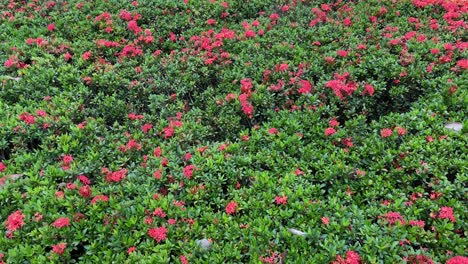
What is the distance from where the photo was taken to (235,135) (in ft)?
19.4

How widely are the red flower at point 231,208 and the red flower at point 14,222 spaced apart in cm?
216

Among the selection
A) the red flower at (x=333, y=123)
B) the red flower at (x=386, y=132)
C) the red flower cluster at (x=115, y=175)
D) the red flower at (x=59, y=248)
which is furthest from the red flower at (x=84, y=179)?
the red flower at (x=386, y=132)

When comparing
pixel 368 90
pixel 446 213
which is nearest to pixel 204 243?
pixel 446 213

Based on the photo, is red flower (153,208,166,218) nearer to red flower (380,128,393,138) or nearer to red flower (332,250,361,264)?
red flower (332,250,361,264)

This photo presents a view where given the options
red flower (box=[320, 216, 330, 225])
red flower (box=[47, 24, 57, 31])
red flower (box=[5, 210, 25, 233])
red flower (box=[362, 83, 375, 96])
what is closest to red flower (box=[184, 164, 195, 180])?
red flower (box=[320, 216, 330, 225])

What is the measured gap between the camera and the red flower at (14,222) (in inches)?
162

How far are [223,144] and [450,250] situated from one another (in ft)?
9.50

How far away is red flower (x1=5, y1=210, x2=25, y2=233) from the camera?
411 centimetres

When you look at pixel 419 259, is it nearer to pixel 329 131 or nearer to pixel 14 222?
pixel 329 131

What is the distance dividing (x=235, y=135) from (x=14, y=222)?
10.0ft

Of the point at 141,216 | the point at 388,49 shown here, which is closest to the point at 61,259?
the point at 141,216

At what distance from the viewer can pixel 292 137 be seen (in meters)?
5.32

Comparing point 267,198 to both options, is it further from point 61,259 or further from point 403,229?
point 61,259

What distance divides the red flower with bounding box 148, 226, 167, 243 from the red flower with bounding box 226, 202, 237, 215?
715 mm
